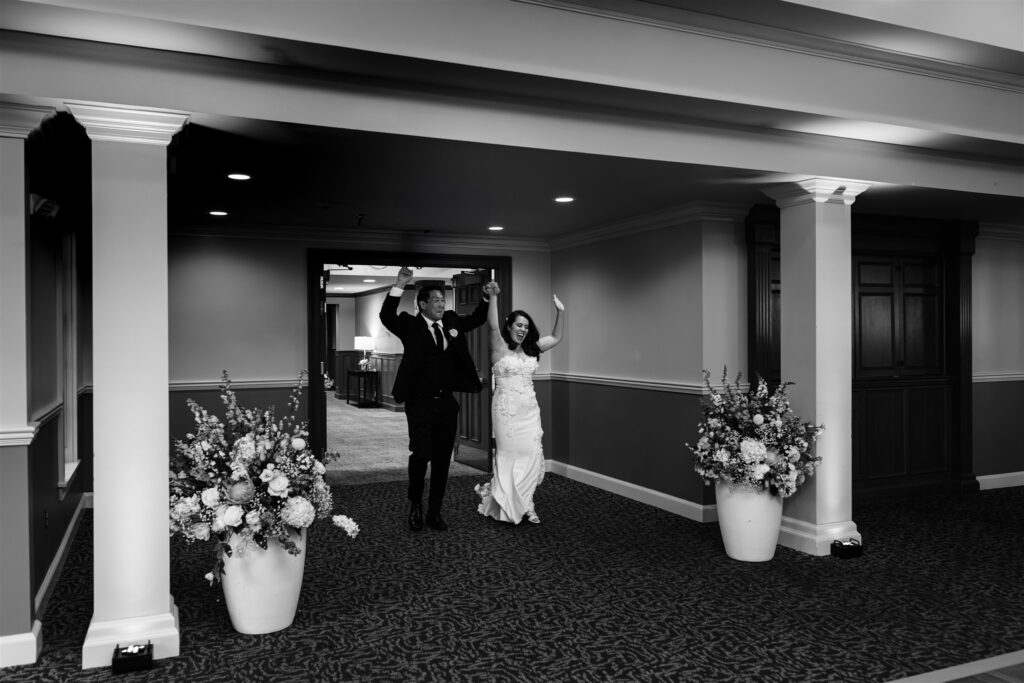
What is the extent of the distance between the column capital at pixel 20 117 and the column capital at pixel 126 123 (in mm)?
141

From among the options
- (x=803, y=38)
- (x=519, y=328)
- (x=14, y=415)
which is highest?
(x=803, y=38)

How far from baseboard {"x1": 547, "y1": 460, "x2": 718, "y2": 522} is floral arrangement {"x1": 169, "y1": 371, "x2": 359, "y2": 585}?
308 centimetres

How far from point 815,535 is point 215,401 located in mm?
4865

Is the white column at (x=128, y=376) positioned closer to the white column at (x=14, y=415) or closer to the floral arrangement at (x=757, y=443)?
the white column at (x=14, y=415)

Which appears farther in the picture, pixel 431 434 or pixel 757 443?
pixel 431 434

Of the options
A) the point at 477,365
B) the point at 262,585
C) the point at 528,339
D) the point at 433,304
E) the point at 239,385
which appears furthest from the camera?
the point at 477,365

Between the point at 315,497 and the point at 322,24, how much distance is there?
2027mm

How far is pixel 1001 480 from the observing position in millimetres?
7113

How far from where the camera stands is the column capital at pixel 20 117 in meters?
3.05

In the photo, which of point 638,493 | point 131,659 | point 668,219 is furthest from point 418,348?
point 131,659

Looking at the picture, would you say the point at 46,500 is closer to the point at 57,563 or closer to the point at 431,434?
the point at 57,563

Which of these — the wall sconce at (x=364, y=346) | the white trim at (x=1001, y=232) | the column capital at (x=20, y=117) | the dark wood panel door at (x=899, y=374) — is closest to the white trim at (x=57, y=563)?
the column capital at (x=20, y=117)

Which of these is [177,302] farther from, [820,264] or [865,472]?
[865,472]

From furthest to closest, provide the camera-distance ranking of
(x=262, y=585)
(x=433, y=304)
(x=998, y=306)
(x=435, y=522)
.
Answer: (x=998, y=306), (x=435, y=522), (x=433, y=304), (x=262, y=585)
